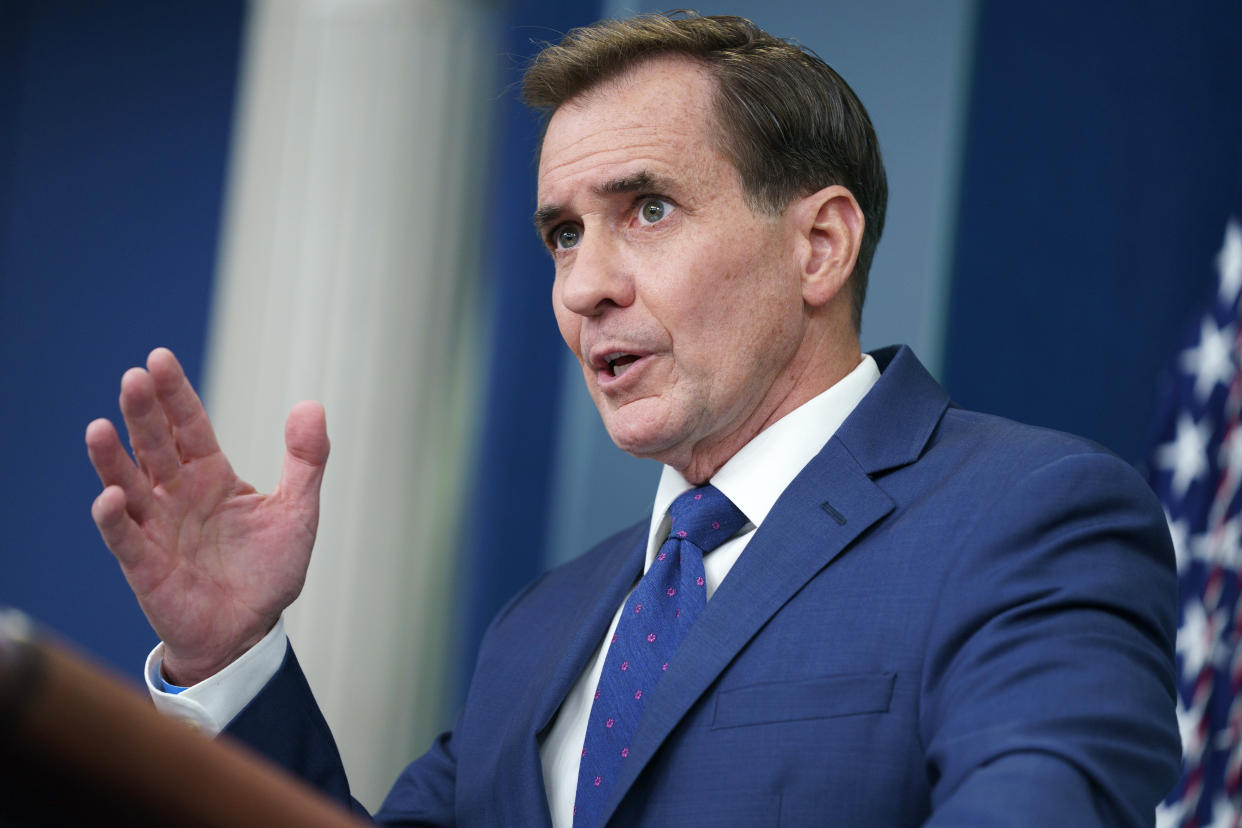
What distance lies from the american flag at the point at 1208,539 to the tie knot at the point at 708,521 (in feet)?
4.25

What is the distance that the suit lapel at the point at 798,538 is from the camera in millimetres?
1260

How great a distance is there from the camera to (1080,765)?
95 cm

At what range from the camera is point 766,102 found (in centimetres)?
166

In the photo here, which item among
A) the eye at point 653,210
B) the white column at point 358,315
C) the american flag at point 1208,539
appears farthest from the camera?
the white column at point 358,315

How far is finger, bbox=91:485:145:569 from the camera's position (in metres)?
1.33

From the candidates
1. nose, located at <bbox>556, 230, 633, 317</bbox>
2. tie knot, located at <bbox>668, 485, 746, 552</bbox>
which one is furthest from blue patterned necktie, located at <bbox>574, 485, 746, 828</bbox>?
nose, located at <bbox>556, 230, 633, 317</bbox>

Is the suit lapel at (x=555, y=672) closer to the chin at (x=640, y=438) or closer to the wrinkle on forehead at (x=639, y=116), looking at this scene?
the chin at (x=640, y=438)

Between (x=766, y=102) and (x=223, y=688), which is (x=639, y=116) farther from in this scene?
(x=223, y=688)

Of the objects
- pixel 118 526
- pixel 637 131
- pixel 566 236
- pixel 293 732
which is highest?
pixel 637 131

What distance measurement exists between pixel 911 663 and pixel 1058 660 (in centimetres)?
17

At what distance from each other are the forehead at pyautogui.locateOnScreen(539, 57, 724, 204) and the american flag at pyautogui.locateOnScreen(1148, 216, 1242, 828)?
1.37 meters

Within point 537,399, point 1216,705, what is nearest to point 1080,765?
point 1216,705

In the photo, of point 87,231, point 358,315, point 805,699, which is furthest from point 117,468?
point 87,231

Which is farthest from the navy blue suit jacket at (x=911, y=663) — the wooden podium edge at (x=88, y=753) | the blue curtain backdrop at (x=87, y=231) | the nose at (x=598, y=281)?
the blue curtain backdrop at (x=87, y=231)
